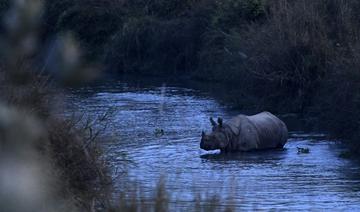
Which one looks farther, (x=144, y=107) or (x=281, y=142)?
(x=144, y=107)

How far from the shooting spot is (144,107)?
27906mm

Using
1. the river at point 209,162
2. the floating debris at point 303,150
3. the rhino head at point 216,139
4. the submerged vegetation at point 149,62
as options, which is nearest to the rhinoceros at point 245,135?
the rhino head at point 216,139

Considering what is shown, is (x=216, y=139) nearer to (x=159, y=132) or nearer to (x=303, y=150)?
(x=303, y=150)

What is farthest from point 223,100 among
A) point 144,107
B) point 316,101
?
point 316,101

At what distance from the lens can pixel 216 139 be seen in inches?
806

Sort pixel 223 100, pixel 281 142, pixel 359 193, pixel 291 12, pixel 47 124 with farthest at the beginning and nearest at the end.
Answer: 1. pixel 223 100
2. pixel 291 12
3. pixel 281 142
4. pixel 359 193
5. pixel 47 124

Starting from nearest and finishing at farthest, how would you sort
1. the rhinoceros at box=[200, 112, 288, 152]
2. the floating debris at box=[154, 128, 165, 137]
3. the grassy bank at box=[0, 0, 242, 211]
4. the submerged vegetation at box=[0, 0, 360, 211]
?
the grassy bank at box=[0, 0, 242, 211], the submerged vegetation at box=[0, 0, 360, 211], the rhinoceros at box=[200, 112, 288, 152], the floating debris at box=[154, 128, 165, 137]

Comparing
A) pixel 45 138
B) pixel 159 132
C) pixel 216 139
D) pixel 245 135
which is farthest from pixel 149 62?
pixel 45 138

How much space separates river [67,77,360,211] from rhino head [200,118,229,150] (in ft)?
0.67

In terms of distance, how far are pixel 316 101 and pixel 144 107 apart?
5267mm

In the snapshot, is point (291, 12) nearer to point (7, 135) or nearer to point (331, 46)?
point (331, 46)

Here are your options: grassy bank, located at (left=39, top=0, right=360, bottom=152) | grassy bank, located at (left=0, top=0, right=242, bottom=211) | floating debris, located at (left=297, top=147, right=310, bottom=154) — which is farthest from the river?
grassy bank, located at (left=39, top=0, right=360, bottom=152)

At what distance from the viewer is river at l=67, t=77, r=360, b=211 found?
14323 mm

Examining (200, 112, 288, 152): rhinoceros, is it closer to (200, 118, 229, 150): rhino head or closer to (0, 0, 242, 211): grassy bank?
(200, 118, 229, 150): rhino head
